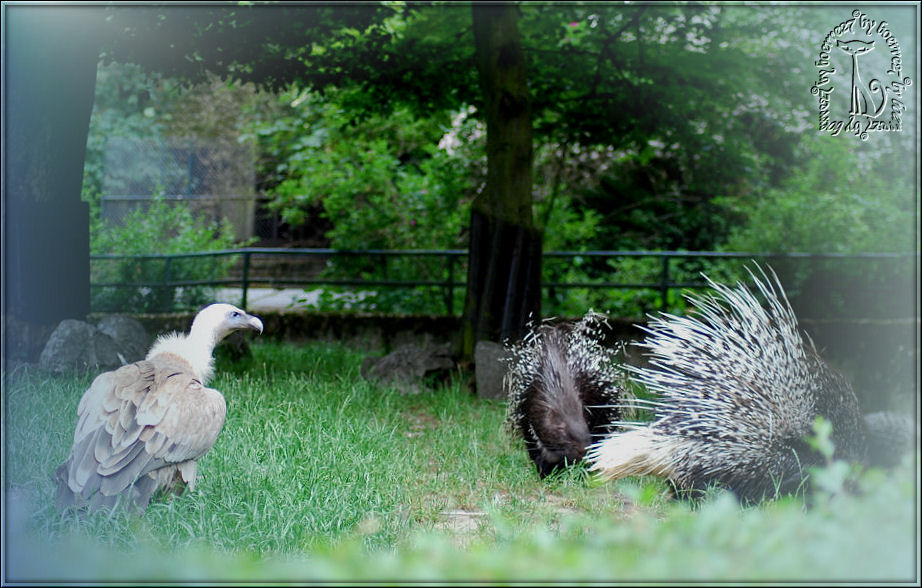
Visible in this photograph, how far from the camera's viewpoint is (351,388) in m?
4.93

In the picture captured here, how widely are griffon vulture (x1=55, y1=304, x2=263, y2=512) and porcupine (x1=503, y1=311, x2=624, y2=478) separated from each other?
1628 millimetres

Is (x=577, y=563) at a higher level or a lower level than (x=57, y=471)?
higher

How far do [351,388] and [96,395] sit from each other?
2283 mm

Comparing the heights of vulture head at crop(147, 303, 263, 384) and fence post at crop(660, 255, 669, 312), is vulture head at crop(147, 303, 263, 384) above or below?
below

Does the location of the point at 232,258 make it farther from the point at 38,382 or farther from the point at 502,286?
the point at 38,382

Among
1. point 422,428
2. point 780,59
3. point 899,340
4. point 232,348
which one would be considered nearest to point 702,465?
point 422,428

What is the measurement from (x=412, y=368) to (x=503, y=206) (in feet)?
4.57

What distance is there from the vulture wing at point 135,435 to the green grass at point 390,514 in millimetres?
109

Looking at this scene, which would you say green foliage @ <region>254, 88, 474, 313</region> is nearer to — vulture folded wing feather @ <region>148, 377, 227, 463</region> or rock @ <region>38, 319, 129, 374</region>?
rock @ <region>38, 319, 129, 374</region>

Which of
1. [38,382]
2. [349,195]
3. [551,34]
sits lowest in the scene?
[38,382]

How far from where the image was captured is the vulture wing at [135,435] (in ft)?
8.51

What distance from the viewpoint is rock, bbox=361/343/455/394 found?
555 centimetres

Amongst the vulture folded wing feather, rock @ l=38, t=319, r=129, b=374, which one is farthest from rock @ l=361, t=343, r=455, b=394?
the vulture folded wing feather

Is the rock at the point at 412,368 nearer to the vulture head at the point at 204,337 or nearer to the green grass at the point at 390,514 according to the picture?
the green grass at the point at 390,514
